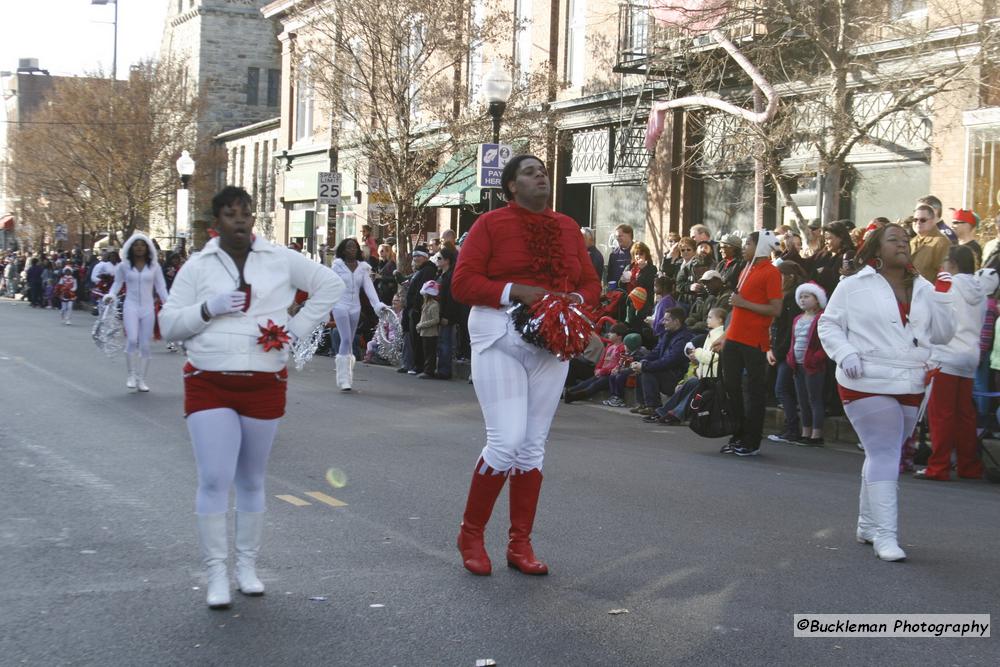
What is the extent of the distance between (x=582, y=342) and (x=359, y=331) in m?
16.5

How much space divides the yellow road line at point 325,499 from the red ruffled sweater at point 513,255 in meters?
2.49

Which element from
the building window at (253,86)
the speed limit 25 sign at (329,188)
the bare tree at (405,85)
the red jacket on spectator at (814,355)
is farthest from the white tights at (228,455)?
the building window at (253,86)

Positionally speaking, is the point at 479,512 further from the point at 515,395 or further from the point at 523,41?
the point at 523,41

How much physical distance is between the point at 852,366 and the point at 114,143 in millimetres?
44488

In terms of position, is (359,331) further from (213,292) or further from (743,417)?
(213,292)

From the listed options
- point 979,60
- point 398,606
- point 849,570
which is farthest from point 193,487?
point 979,60

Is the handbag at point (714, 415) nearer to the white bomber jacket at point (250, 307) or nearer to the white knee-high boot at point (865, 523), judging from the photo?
the white knee-high boot at point (865, 523)

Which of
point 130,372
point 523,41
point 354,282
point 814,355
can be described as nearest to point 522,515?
point 814,355

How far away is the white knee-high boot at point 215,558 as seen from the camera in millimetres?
5664

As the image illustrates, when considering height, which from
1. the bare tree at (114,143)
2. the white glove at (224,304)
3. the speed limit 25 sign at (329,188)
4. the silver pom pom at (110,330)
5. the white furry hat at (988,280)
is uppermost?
the bare tree at (114,143)

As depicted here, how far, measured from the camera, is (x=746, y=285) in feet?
37.2

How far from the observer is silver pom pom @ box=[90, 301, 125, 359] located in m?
16.2

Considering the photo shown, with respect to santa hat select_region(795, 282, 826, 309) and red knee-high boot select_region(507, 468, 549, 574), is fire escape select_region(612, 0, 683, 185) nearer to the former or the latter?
santa hat select_region(795, 282, 826, 309)

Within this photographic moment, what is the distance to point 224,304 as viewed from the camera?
18.5 feet
